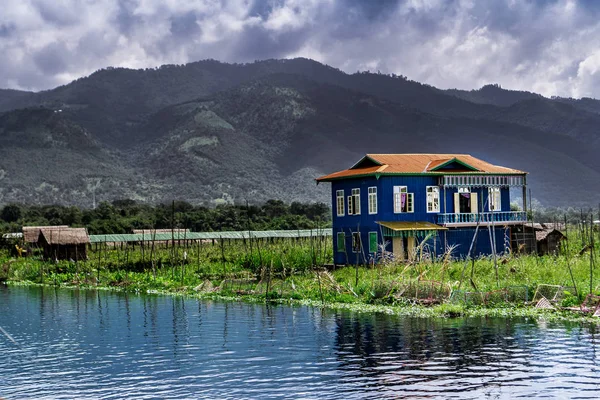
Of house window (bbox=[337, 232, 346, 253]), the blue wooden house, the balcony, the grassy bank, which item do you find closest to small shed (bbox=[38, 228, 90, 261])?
the grassy bank

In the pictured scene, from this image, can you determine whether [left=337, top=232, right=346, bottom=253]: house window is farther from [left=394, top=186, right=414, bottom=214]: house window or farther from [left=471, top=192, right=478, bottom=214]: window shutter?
[left=471, top=192, right=478, bottom=214]: window shutter

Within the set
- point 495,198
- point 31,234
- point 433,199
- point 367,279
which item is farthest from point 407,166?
point 31,234

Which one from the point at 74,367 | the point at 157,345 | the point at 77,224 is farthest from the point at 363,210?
the point at 77,224

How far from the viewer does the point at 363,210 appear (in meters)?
52.6

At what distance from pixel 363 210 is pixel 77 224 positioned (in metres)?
61.5

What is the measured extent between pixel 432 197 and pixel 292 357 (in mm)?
30567

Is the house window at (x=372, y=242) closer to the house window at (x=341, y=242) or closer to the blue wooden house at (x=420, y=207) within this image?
the blue wooden house at (x=420, y=207)

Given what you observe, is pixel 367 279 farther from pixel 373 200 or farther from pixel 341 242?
pixel 341 242

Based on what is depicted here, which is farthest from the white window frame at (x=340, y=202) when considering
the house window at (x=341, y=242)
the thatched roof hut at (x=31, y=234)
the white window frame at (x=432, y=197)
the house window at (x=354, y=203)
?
A: the thatched roof hut at (x=31, y=234)

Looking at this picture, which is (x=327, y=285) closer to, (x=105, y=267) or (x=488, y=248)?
(x=488, y=248)

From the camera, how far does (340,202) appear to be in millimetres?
55375

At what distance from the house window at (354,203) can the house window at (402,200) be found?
2624mm

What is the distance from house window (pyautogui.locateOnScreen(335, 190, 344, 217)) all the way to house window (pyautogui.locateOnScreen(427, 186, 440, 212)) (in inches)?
220

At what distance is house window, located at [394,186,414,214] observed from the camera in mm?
51812
